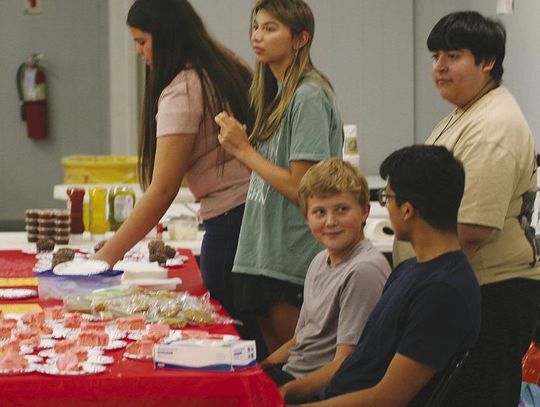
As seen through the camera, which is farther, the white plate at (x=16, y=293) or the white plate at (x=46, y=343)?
the white plate at (x=16, y=293)

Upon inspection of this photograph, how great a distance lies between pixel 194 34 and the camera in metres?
3.12

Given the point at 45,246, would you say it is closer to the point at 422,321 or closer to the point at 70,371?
the point at 70,371

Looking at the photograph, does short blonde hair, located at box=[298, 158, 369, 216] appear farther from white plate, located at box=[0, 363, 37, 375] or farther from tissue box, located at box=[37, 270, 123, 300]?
white plate, located at box=[0, 363, 37, 375]

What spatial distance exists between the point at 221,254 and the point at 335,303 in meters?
0.61

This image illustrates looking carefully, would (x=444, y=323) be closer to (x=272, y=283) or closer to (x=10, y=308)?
(x=272, y=283)

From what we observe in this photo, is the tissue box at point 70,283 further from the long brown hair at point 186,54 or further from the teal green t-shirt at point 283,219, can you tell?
the long brown hair at point 186,54

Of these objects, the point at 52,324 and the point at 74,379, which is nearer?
the point at 74,379

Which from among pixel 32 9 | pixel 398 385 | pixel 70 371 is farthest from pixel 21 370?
pixel 32 9

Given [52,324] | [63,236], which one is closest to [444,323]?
[52,324]

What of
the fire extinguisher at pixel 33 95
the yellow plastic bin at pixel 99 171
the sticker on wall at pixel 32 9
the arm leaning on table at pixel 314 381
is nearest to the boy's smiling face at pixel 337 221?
the arm leaning on table at pixel 314 381

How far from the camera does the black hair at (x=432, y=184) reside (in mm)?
2303

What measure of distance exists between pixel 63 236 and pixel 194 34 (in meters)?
1.22

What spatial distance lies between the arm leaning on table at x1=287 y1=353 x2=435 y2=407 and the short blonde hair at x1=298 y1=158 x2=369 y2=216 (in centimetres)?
58

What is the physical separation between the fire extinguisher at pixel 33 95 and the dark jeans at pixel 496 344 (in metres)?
5.14
